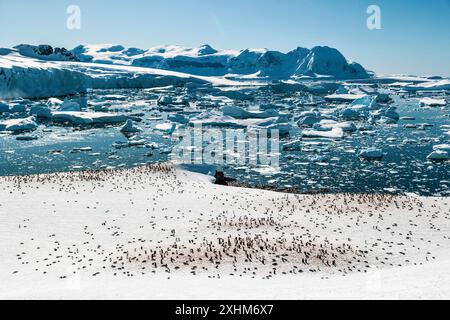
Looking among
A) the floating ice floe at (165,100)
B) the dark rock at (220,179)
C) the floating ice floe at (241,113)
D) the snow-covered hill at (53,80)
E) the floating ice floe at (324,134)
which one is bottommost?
the dark rock at (220,179)

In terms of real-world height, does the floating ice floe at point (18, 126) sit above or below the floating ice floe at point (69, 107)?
below

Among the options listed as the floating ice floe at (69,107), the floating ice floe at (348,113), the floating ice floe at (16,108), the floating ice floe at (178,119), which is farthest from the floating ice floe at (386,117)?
the floating ice floe at (16,108)

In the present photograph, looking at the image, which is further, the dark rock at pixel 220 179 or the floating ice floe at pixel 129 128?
the floating ice floe at pixel 129 128

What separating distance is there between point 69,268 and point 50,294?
14.7 feet

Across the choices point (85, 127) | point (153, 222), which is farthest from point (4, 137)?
point (153, 222)

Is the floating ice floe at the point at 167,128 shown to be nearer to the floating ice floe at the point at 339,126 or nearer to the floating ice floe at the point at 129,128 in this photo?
the floating ice floe at the point at 129,128

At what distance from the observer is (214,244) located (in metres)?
20.3

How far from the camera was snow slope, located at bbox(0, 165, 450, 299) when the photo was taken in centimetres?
1399

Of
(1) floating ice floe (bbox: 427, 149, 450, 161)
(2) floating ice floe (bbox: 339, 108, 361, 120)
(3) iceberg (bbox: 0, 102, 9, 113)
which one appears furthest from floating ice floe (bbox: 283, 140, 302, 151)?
(3) iceberg (bbox: 0, 102, 9, 113)

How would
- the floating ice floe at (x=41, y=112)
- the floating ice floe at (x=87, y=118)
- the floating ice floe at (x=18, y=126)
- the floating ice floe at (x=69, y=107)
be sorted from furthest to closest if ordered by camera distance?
the floating ice floe at (x=69, y=107) < the floating ice floe at (x=41, y=112) < the floating ice floe at (x=87, y=118) < the floating ice floe at (x=18, y=126)

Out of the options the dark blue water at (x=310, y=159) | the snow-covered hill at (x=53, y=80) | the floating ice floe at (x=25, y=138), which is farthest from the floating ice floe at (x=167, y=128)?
the snow-covered hill at (x=53, y=80)

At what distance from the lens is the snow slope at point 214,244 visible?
45.9 ft

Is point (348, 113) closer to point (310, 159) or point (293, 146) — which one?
point (293, 146)

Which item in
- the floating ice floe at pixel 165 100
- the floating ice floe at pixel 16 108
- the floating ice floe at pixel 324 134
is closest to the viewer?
the floating ice floe at pixel 324 134
